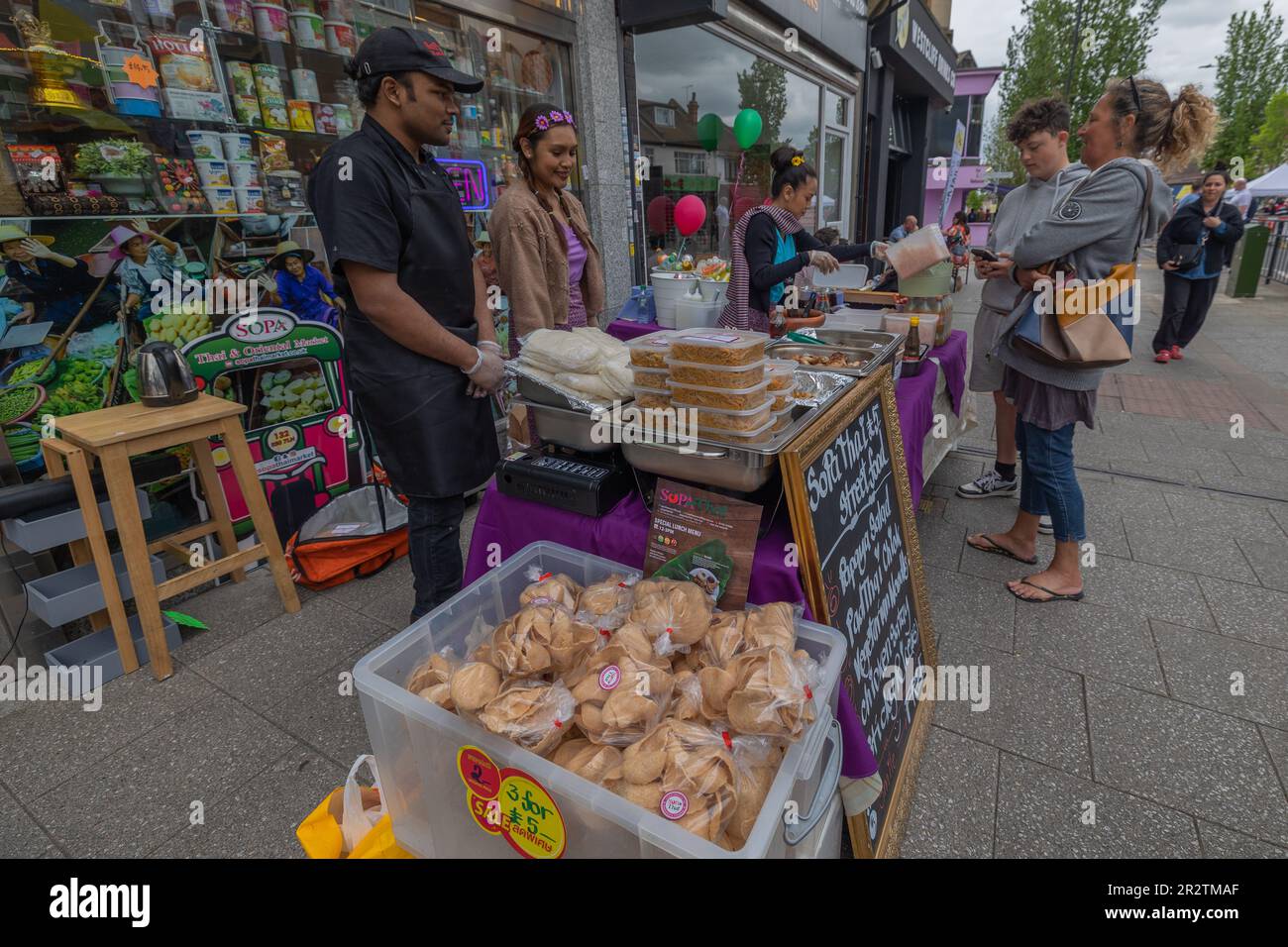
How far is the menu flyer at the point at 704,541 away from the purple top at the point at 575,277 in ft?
6.20

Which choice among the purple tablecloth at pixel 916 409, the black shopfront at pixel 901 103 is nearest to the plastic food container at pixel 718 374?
the purple tablecloth at pixel 916 409

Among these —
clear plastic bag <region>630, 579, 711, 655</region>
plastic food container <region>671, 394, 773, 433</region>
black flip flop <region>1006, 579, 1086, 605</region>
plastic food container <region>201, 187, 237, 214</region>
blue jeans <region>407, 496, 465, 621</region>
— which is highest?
plastic food container <region>201, 187, 237, 214</region>

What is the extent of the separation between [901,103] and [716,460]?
18.3 metres

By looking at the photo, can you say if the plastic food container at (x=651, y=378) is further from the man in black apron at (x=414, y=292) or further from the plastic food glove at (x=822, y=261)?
the plastic food glove at (x=822, y=261)

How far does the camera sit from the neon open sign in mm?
4227

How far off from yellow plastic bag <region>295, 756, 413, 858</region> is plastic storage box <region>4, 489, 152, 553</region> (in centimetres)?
190

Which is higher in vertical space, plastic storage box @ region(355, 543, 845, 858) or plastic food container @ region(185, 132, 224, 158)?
plastic food container @ region(185, 132, 224, 158)

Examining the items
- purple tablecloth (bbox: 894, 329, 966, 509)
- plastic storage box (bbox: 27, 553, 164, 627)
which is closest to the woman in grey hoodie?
A: purple tablecloth (bbox: 894, 329, 966, 509)

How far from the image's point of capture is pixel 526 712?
3.71ft

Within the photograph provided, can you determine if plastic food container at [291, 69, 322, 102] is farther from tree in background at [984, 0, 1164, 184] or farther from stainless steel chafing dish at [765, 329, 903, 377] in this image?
tree in background at [984, 0, 1164, 184]

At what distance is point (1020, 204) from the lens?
138 inches
